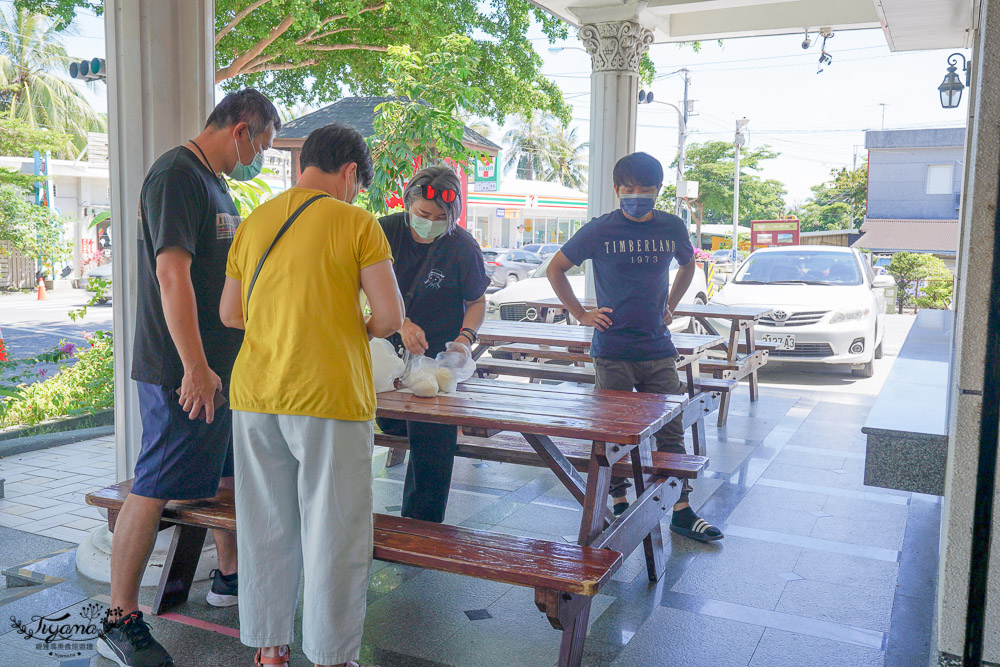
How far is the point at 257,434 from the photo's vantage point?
2527 millimetres

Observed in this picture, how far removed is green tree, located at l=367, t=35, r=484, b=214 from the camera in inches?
327

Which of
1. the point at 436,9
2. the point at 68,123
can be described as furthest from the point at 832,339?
the point at 68,123

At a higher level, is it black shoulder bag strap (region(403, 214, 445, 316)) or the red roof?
the red roof

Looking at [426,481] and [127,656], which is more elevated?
[426,481]

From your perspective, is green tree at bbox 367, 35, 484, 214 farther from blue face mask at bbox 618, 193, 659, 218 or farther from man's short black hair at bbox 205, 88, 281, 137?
man's short black hair at bbox 205, 88, 281, 137

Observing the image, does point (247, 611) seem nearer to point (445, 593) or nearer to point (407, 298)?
point (445, 593)

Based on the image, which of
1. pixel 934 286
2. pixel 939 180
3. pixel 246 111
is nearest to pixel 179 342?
pixel 246 111

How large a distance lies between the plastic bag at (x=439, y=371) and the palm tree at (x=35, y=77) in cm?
1716

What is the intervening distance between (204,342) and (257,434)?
59 centimetres

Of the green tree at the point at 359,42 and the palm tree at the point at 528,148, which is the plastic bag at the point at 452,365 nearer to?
the green tree at the point at 359,42

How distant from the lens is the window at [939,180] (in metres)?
37.9

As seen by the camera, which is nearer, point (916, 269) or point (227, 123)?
point (227, 123)

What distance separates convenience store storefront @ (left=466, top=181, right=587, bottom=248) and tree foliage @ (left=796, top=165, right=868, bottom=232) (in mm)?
13589

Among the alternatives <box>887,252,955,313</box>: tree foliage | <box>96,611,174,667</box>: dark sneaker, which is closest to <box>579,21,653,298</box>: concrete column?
<box>96,611,174,667</box>: dark sneaker
